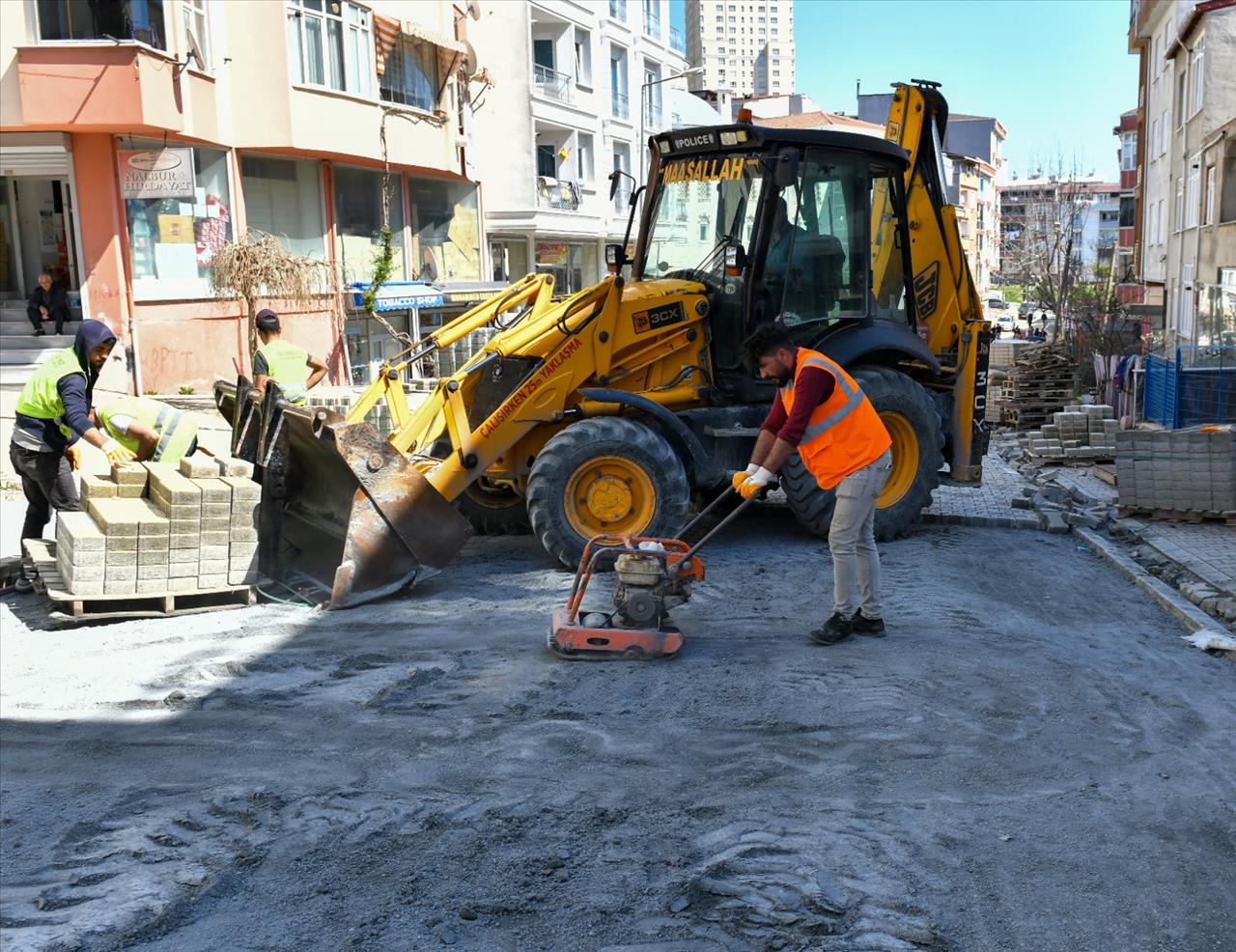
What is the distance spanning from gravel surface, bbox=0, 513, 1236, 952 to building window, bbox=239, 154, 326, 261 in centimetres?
1583

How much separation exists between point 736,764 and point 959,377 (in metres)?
5.94

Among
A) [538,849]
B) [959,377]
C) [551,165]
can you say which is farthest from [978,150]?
[538,849]

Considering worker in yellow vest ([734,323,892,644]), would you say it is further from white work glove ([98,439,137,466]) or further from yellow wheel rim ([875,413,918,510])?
white work glove ([98,439,137,466])

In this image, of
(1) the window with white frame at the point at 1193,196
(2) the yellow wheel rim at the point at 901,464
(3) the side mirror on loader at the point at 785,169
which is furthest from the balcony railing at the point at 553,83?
(3) the side mirror on loader at the point at 785,169

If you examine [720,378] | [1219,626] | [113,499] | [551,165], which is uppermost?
[551,165]

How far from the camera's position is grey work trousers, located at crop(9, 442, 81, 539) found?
845cm

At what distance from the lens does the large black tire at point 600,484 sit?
8.25 meters

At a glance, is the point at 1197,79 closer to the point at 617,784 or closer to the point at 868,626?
the point at 868,626

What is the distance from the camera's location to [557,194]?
1495 inches

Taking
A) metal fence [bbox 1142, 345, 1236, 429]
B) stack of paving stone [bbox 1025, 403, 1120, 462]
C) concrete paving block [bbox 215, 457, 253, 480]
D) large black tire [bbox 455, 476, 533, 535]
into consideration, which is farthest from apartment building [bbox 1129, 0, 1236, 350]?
concrete paving block [bbox 215, 457, 253, 480]

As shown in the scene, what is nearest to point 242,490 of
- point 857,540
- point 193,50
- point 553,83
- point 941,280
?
point 857,540

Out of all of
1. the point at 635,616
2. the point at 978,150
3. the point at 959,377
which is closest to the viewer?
the point at 635,616

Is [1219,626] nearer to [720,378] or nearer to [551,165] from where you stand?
[720,378]

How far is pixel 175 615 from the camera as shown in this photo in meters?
7.72
